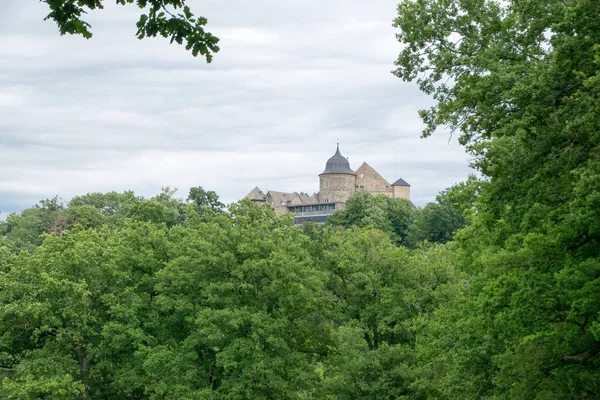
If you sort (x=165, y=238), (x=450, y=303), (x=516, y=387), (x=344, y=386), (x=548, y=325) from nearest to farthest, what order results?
(x=548, y=325) < (x=516, y=387) < (x=344, y=386) < (x=450, y=303) < (x=165, y=238)

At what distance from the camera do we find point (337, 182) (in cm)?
17200

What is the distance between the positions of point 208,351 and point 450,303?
27.7 ft

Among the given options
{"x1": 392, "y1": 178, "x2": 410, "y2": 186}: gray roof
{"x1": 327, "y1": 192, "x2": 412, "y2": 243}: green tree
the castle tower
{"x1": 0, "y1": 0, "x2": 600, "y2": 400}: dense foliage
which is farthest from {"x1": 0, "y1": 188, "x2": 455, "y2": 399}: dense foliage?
{"x1": 392, "y1": 178, "x2": 410, "y2": 186}: gray roof

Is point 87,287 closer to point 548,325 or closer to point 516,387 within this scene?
point 516,387

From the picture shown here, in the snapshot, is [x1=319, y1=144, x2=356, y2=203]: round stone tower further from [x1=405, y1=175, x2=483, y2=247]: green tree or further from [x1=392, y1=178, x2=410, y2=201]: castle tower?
[x1=405, y1=175, x2=483, y2=247]: green tree

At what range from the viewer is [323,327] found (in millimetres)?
30609

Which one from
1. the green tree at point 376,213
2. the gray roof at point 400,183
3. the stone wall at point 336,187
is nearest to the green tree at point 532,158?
the green tree at point 376,213

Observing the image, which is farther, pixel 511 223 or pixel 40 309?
pixel 40 309

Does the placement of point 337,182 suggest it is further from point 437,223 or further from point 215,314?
point 215,314

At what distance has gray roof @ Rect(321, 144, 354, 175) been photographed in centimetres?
17262

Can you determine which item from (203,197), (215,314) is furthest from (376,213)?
(215,314)

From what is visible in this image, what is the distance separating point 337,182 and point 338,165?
3.65m

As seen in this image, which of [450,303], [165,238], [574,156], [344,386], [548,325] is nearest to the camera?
[574,156]

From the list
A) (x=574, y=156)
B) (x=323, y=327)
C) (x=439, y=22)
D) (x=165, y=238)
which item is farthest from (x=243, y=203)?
(x=574, y=156)
